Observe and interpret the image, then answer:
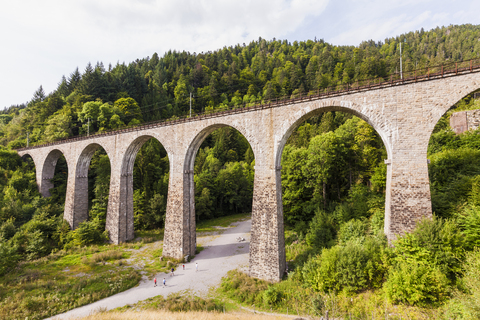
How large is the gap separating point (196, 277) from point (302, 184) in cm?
1344

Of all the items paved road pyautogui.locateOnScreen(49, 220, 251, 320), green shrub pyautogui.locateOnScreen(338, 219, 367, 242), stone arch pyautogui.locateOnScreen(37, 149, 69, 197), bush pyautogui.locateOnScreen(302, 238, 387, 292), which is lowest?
paved road pyautogui.locateOnScreen(49, 220, 251, 320)

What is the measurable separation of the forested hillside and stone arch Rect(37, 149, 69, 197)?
95 centimetres

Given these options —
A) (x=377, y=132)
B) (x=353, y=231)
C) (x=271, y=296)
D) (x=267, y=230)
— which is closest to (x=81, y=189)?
(x=267, y=230)

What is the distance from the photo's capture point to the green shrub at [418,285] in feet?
28.4

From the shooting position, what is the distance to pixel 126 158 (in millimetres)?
23453

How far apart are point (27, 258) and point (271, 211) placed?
76.9 ft

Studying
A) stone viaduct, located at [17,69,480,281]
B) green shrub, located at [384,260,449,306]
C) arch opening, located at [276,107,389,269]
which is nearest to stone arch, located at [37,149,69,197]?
stone viaduct, located at [17,69,480,281]

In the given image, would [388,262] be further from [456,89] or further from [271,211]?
[456,89]

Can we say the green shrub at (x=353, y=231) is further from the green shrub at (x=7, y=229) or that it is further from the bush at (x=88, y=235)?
the green shrub at (x=7, y=229)

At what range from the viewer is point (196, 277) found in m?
16.1

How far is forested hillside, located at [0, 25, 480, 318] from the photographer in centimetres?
983

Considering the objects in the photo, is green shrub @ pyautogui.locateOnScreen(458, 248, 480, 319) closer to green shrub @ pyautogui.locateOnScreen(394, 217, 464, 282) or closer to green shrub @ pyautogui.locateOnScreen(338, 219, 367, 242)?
green shrub @ pyautogui.locateOnScreen(394, 217, 464, 282)

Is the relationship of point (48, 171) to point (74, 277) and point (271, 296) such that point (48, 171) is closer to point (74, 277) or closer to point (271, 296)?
point (74, 277)

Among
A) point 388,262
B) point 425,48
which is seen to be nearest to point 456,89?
point 388,262
